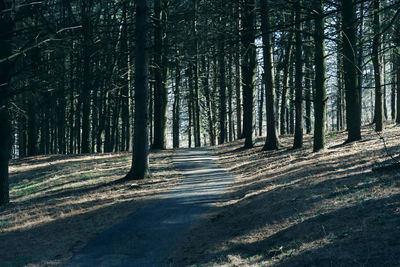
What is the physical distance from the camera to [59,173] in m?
19.8

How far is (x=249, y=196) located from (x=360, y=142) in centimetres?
859

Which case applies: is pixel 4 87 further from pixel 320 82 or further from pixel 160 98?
pixel 320 82

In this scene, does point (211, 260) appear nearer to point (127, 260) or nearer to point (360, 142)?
point (127, 260)

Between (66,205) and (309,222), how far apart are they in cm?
812

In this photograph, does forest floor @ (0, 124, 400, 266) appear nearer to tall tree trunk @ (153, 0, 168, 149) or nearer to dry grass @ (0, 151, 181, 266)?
dry grass @ (0, 151, 181, 266)

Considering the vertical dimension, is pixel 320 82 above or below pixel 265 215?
above

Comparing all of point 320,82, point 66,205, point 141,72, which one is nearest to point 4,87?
point 141,72

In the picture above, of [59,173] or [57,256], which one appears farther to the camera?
[59,173]

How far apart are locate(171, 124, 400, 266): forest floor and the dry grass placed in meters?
2.73

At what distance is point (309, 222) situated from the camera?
709 cm

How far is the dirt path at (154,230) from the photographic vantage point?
7.29 m

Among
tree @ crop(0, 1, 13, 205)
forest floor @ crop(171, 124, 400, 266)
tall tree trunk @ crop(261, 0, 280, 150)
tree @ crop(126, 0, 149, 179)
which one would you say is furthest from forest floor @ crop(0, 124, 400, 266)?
tall tree trunk @ crop(261, 0, 280, 150)

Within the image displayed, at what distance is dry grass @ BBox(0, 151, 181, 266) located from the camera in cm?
836

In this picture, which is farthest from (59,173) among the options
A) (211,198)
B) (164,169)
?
(211,198)
